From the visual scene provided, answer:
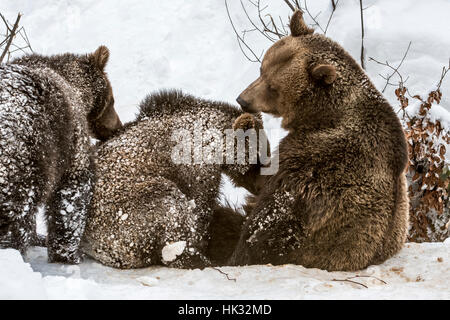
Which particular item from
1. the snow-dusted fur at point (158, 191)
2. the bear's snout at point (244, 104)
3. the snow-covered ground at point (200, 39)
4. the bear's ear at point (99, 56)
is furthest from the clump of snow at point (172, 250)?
the bear's ear at point (99, 56)

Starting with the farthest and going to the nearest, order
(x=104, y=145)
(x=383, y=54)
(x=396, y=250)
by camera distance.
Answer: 1. (x=383, y=54)
2. (x=104, y=145)
3. (x=396, y=250)

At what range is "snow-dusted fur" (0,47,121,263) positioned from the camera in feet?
13.3

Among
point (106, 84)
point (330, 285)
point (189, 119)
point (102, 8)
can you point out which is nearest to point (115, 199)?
point (189, 119)

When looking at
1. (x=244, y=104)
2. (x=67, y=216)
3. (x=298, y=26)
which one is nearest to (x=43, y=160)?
(x=67, y=216)

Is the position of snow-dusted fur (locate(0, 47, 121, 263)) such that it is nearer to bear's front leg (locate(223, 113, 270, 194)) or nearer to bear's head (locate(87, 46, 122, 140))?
bear's head (locate(87, 46, 122, 140))

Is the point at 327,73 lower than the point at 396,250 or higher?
higher

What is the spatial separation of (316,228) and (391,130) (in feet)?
3.39

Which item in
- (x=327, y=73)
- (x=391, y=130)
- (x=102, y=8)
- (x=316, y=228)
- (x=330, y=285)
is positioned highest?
(x=102, y=8)

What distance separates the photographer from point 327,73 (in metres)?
4.69

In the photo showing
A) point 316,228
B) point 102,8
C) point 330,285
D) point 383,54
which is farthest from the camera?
point 102,8

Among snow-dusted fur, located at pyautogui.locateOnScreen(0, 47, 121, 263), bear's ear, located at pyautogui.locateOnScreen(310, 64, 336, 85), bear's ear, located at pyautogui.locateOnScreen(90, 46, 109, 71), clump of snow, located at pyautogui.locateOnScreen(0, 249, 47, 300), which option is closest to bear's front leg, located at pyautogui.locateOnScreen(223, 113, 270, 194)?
bear's ear, located at pyautogui.locateOnScreen(310, 64, 336, 85)

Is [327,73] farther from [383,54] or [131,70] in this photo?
[131,70]

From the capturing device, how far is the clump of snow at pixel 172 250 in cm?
463

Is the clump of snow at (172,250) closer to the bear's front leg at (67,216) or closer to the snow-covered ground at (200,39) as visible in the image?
the bear's front leg at (67,216)
